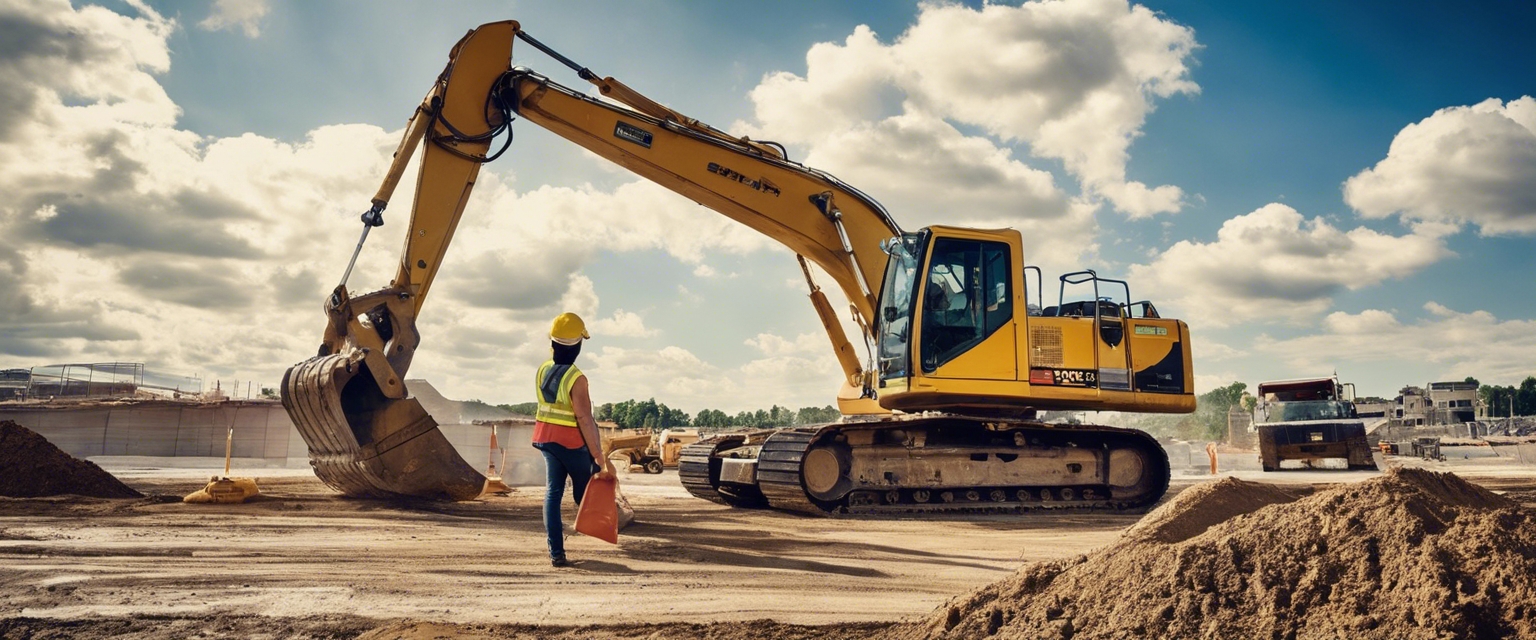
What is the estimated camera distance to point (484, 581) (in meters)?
5.46

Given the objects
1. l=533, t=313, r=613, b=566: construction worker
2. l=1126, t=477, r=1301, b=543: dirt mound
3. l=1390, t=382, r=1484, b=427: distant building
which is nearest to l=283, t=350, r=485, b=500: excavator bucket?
l=533, t=313, r=613, b=566: construction worker

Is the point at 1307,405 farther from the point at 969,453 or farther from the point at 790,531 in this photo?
the point at 790,531

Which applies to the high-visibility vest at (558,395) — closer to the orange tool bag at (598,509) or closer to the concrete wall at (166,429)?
the orange tool bag at (598,509)

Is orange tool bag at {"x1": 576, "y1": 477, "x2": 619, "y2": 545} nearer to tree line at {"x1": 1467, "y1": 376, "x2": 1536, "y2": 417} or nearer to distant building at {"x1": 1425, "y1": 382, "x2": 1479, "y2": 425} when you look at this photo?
distant building at {"x1": 1425, "y1": 382, "x2": 1479, "y2": 425}

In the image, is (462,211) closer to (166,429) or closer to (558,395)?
(558,395)

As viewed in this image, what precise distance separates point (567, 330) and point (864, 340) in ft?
18.4

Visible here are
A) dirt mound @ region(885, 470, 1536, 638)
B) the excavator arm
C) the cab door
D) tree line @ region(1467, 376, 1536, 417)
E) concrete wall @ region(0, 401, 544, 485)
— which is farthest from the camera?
tree line @ region(1467, 376, 1536, 417)

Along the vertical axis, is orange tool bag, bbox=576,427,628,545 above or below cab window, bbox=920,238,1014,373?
below

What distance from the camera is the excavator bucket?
908 centimetres

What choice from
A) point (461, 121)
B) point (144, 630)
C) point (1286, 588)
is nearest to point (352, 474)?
point (461, 121)

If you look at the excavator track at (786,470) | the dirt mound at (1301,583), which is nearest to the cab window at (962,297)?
the excavator track at (786,470)

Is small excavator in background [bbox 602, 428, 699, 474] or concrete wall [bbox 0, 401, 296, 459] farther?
concrete wall [bbox 0, 401, 296, 459]

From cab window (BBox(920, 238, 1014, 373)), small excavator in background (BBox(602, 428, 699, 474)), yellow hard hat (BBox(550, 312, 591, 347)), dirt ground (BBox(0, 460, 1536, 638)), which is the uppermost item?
cab window (BBox(920, 238, 1014, 373))

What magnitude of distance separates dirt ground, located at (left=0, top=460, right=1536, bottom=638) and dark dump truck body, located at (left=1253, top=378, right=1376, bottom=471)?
1391 centimetres
